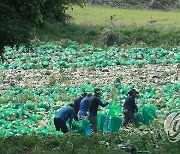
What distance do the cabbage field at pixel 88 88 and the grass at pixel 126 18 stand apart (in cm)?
781

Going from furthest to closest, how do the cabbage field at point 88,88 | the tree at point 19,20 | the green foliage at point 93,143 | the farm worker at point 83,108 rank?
the farm worker at point 83,108 < the cabbage field at point 88,88 < the green foliage at point 93,143 < the tree at point 19,20

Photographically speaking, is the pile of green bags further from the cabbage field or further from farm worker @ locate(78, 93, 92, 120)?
farm worker @ locate(78, 93, 92, 120)

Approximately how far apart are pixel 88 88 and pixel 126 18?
829 inches

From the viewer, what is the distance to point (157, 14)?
149 feet

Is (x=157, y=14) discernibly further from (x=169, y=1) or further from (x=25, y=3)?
(x=25, y=3)

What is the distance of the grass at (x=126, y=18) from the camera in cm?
4191

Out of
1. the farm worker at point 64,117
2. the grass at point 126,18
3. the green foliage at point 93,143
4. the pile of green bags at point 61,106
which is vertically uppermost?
the grass at point 126,18

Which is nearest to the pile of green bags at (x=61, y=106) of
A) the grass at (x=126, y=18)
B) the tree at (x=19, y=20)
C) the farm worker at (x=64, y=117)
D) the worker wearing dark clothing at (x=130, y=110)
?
the worker wearing dark clothing at (x=130, y=110)

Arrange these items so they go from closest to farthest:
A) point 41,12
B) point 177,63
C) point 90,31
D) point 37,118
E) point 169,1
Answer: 1. point 41,12
2. point 37,118
3. point 177,63
4. point 90,31
5. point 169,1

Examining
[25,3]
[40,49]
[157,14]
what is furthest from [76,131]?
[157,14]

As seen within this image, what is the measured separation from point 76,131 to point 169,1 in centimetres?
3701

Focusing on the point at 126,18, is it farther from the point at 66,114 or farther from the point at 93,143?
the point at 93,143

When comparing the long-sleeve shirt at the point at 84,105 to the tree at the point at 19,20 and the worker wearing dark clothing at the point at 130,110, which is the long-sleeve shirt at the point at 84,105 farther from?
the tree at the point at 19,20

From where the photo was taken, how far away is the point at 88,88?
2355 centimetres
